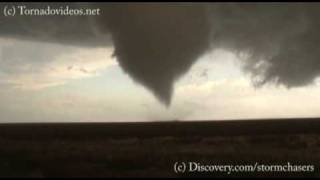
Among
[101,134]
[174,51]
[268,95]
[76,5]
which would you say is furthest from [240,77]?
[76,5]

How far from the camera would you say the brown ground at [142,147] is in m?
1.61

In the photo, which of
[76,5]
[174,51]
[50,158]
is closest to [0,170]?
[50,158]

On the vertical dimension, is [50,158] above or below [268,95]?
below

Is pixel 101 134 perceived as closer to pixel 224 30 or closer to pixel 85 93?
pixel 85 93

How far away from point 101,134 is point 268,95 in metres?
0.75

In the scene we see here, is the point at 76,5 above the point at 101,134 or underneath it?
above

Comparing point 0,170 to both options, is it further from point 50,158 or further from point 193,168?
point 193,168

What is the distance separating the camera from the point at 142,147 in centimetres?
164

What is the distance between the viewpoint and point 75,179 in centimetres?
165

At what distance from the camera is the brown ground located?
1.61 m

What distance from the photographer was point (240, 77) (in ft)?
5.39

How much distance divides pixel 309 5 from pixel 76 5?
1045 mm

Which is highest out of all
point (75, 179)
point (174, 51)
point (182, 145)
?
point (174, 51)

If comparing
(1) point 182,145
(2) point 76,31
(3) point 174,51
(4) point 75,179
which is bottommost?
(4) point 75,179
